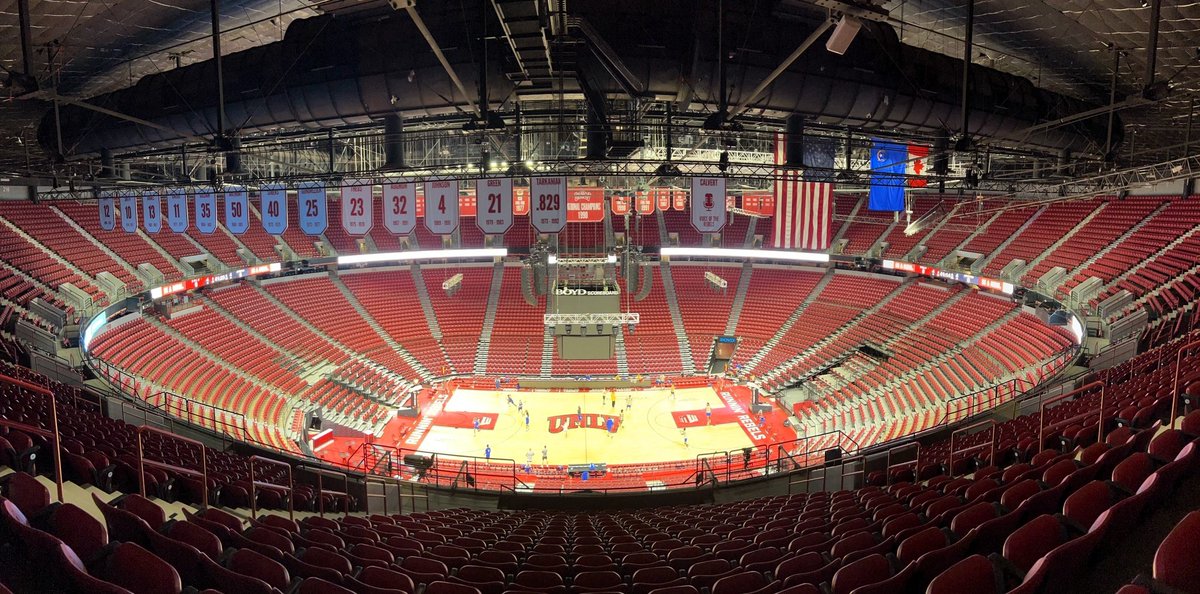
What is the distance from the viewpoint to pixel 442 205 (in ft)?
46.3

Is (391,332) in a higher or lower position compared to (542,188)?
lower

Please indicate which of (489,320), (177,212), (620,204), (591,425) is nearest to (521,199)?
(620,204)

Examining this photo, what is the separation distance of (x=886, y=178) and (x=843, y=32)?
7466mm

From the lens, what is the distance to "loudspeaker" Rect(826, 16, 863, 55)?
24.5 feet

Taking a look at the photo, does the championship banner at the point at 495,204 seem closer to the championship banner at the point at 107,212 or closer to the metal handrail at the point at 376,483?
the metal handrail at the point at 376,483

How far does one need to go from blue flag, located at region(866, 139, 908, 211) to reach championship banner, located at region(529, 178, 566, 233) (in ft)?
23.9

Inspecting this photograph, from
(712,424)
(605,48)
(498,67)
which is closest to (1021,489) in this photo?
(605,48)

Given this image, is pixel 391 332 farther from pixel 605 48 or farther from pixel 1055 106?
pixel 1055 106

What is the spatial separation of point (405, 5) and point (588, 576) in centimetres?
627

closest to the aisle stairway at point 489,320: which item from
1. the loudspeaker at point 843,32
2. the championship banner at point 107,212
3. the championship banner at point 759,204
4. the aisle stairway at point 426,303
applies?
the aisle stairway at point 426,303

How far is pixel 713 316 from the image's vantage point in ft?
111

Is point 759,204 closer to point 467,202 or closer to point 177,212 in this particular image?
point 467,202

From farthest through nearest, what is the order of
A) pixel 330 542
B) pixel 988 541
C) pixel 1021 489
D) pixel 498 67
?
pixel 498 67 → pixel 330 542 → pixel 1021 489 → pixel 988 541

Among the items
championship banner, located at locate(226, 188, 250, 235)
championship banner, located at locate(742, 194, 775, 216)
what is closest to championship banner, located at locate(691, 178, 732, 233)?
championship banner, located at locate(742, 194, 775, 216)
